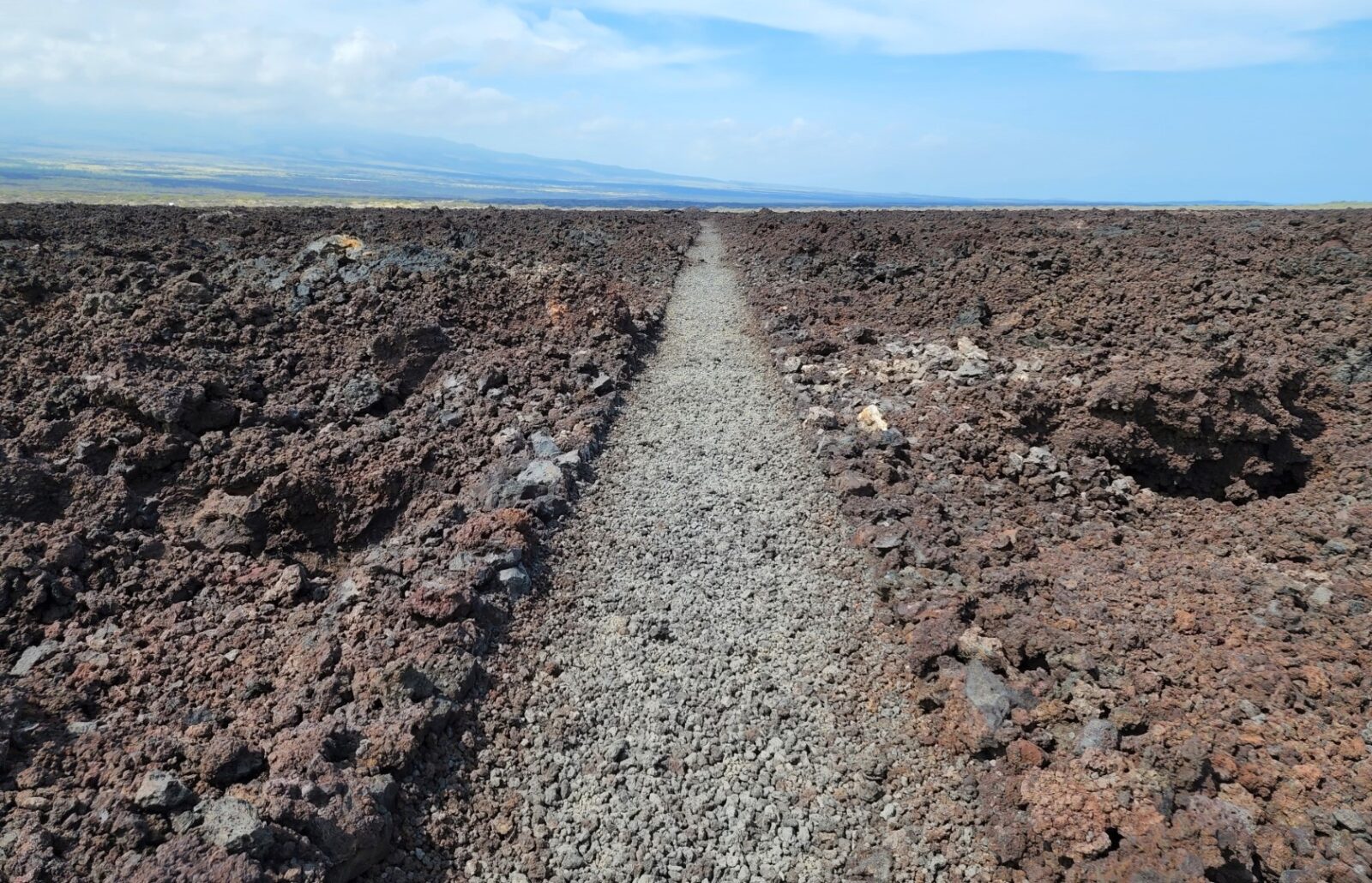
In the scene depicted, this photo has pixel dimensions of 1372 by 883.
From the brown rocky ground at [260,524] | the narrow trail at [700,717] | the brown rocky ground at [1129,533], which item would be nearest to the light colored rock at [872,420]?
the brown rocky ground at [1129,533]

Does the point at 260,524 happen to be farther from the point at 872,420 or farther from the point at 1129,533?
the point at 1129,533

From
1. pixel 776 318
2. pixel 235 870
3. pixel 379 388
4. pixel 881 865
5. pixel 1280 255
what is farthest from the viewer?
pixel 1280 255

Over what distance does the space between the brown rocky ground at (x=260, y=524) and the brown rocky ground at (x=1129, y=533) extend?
489 cm

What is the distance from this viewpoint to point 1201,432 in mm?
11492

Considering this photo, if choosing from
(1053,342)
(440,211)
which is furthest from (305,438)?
(440,211)

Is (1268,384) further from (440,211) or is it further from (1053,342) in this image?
(440,211)

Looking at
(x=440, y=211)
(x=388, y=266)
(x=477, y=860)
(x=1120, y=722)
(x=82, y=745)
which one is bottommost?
(x=477, y=860)

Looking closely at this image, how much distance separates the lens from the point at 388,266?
64.9 feet

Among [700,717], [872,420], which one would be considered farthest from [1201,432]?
[700,717]

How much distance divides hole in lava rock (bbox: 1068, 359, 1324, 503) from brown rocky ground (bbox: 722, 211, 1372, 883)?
4 centimetres

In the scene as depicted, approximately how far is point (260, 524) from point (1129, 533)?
12623 millimetres

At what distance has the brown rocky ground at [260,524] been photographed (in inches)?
221

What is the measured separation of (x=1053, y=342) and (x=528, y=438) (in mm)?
12084

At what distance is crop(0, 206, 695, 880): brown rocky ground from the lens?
18.4 ft
